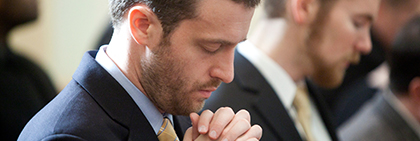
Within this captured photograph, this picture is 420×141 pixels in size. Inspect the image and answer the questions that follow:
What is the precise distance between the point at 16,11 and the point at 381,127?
6.30 feet

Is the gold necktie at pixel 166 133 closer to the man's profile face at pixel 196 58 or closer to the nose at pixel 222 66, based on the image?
the man's profile face at pixel 196 58

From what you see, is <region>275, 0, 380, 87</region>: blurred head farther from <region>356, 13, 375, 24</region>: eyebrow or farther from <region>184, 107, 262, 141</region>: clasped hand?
<region>184, 107, 262, 141</region>: clasped hand

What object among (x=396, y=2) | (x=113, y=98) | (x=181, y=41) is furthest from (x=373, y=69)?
(x=113, y=98)

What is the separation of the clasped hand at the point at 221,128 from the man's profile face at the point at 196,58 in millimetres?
72

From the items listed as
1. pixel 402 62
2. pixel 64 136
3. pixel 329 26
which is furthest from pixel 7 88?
pixel 402 62

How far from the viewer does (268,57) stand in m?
1.97

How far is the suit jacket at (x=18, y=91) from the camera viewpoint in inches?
65.7

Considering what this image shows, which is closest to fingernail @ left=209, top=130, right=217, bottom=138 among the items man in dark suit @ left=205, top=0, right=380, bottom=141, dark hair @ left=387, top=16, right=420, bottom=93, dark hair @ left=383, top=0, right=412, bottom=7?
man in dark suit @ left=205, top=0, right=380, bottom=141

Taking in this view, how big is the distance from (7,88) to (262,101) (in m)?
1.18

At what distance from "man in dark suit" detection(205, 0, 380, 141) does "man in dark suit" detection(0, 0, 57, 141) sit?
36.9 inches

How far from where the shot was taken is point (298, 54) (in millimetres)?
2020

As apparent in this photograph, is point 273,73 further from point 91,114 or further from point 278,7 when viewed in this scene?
point 91,114

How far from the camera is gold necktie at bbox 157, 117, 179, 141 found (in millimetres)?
1109

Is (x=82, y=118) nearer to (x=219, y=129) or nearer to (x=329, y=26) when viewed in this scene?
(x=219, y=129)
